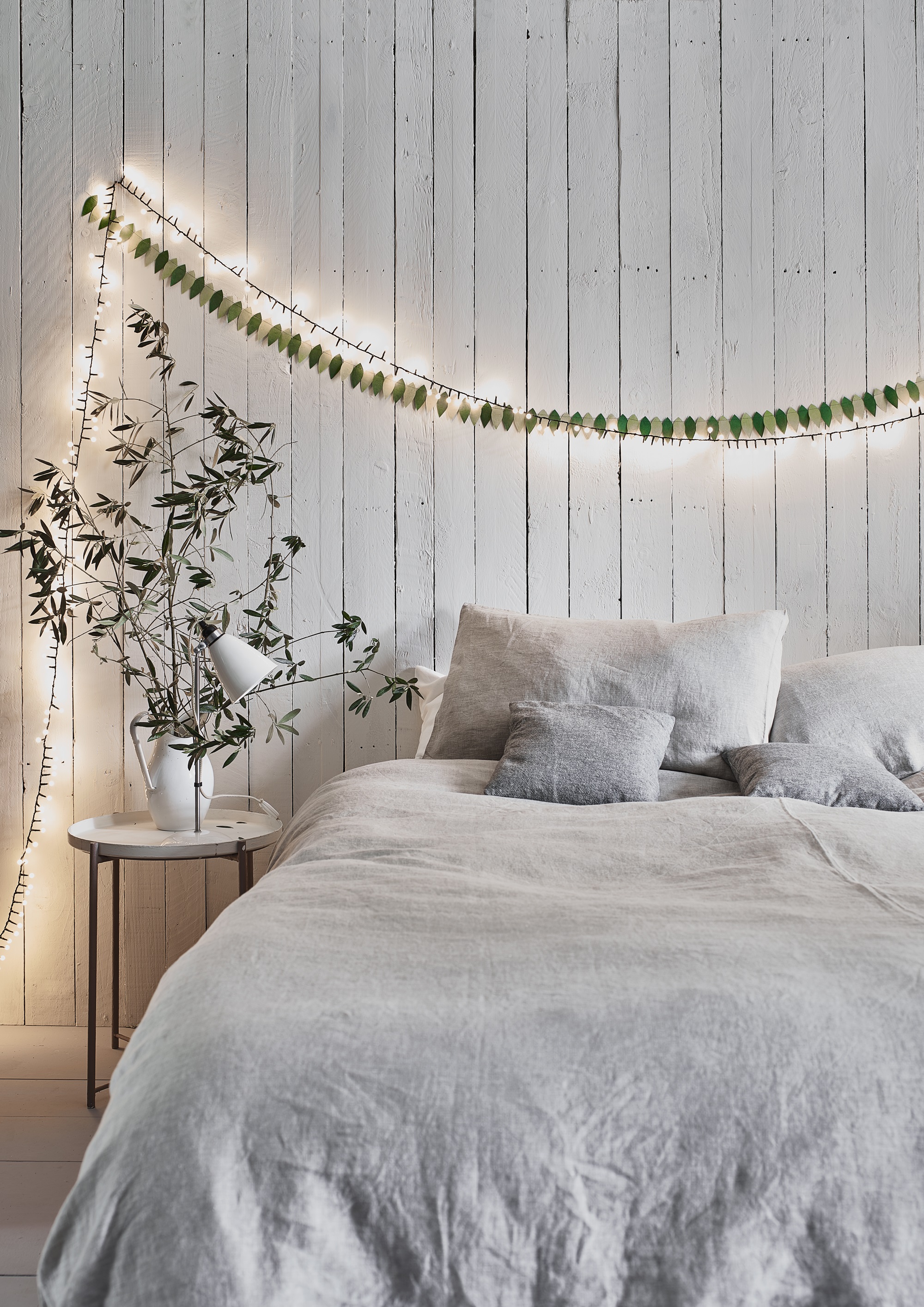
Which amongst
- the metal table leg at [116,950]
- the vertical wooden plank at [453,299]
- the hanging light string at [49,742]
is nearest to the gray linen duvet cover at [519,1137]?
the metal table leg at [116,950]

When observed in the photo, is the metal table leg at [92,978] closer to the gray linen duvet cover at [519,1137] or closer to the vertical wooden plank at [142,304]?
the vertical wooden plank at [142,304]

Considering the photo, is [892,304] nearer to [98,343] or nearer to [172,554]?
[172,554]

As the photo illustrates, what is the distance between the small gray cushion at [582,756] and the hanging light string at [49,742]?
4.20 feet

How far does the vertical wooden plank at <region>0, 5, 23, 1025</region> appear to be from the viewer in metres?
2.52

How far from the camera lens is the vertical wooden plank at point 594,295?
2.50m

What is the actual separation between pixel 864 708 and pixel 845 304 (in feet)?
3.75

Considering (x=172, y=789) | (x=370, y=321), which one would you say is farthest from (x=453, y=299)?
(x=172, y=789)

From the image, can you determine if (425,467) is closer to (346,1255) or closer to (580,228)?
(580,228)

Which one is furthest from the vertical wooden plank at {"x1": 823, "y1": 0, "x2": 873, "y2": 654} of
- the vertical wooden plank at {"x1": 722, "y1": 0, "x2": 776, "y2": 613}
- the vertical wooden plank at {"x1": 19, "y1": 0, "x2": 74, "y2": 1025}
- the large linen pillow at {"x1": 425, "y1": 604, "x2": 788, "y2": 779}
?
the vertical wooden plank at {"x1": 19, "y1": 0, "x2": 74, "y2": 1025}

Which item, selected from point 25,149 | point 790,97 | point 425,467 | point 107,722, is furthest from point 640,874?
point 25,149

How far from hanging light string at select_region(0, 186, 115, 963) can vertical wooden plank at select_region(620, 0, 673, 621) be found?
138 centimetres

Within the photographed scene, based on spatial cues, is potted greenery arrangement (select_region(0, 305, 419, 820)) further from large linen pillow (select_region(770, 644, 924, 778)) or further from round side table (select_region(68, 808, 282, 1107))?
large linen pillow (select_region(770, 644, 924, 778))

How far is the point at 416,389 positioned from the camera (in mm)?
2514

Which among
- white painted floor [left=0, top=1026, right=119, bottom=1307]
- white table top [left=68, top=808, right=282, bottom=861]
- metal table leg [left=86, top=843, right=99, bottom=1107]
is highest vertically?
white table top [left=68, top=808, right=282, bottom=861]
